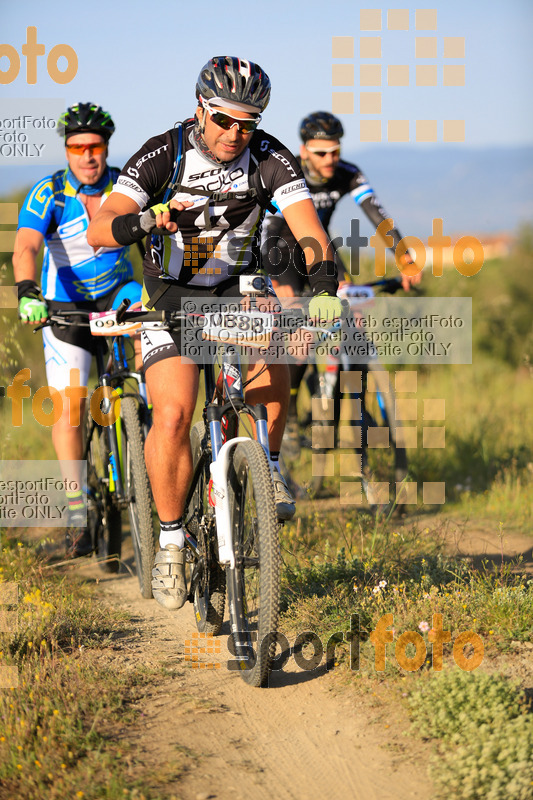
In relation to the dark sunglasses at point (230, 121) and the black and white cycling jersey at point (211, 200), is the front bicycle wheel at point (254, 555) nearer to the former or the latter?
the black and white cycling jersey at point (211, 200)

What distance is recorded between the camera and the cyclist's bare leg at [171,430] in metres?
3.94

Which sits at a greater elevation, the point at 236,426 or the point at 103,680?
the point at 236,426

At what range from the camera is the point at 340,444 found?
23.6 feet

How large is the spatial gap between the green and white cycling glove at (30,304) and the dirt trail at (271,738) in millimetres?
2035

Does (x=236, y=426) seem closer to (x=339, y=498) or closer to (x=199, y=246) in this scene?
(x=199, y=246)

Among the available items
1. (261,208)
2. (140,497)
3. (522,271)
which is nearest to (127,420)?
(140,497)

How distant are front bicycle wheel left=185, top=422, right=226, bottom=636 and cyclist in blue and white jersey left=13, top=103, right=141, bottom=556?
1.62 meters

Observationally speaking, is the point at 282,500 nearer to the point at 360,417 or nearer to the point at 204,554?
the point at 204,554

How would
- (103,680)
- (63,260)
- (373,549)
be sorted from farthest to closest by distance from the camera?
1. (63,260)
2. (373,549)
3. (103,680)

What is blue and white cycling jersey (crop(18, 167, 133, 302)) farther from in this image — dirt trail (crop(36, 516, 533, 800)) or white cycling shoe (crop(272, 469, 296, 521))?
dirt trail (crop(36, 516, 533, 800))

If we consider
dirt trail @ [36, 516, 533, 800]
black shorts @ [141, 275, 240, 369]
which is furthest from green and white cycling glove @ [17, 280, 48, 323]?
dirt trail @ [36, 516, 533, 800]

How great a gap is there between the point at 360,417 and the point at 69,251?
259 cm

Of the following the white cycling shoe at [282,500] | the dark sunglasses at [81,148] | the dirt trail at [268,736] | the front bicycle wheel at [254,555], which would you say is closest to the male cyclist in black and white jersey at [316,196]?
the dark sunglasses at [81,148]

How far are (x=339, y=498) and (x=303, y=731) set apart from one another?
11.7 ft
